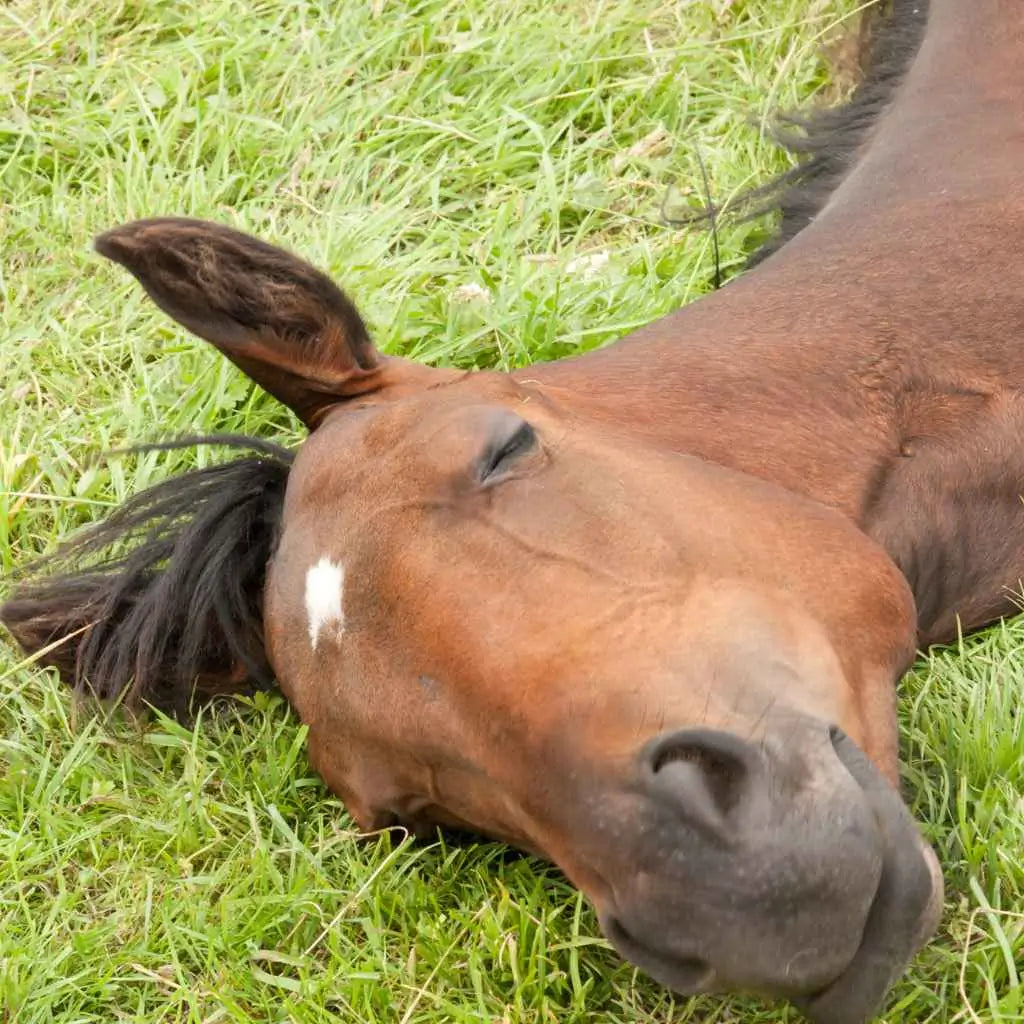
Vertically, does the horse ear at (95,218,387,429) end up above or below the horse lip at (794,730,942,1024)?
above

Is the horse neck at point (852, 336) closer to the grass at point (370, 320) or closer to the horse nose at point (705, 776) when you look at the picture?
the grass at point (370, 320)

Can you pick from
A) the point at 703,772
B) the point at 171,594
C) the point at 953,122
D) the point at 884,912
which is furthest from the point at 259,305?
the point at 953,122

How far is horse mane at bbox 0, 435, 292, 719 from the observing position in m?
3.12

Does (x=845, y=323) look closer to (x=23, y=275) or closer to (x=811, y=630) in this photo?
(x=811, y=630)

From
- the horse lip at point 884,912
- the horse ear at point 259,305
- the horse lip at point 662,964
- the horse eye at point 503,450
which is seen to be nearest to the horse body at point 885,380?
the horse eye at point 503,450

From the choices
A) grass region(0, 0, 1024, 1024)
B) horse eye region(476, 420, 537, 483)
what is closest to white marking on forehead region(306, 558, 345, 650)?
horse eye region(476, 420, 537, 483)

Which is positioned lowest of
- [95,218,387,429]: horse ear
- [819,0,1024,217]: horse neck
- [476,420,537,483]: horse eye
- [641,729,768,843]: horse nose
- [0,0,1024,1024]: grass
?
[0,0,1024,1024]: grass

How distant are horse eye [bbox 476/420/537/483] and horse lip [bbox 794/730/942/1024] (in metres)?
0.74

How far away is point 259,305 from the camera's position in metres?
3.15

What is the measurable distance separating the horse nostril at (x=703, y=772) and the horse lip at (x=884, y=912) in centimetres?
18

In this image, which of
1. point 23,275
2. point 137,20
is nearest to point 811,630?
point 23,275

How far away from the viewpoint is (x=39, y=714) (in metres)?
3.72

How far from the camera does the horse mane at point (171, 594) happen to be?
10.3 ft

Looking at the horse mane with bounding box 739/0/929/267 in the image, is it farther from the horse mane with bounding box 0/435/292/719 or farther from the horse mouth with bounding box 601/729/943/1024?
the horse mouth with bounding box 601/729/943/1024
